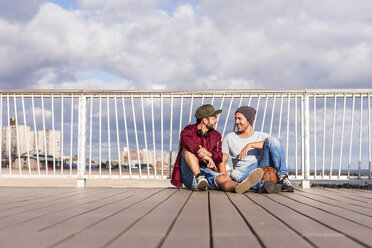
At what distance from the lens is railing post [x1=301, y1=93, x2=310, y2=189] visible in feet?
14.0

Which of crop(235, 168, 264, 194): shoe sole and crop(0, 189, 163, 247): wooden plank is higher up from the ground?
crop(0, 189, 163, 247): wooden plank

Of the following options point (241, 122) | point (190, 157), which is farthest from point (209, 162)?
point (241, 122)

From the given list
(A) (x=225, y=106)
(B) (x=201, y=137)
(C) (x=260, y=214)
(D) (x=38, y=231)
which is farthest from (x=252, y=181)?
(D) (x=38, y=231)

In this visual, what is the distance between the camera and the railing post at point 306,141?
4254 mm

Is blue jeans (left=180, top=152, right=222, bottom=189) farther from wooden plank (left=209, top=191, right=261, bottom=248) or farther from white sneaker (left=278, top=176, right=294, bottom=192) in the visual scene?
wooden plank (left=209, top=191, right=261, bottom=248)

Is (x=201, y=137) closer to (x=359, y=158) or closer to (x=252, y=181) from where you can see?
(x=252, y=181)

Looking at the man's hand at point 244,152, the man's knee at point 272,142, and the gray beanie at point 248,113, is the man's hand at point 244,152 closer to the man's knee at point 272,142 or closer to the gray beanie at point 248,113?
the man's knee at point 272,142

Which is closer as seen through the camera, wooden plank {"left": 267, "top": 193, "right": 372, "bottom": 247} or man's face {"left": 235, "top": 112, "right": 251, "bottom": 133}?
wooden plank {"left": 267, "top": 193, "right": 372, "bottom": 247}

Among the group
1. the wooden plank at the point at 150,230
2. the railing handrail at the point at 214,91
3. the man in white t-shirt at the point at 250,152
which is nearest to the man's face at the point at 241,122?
the man in white t-shirt at the point at 250,152

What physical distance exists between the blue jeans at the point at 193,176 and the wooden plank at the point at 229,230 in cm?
148

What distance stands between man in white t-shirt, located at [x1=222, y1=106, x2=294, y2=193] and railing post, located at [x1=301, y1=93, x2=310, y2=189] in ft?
2.81

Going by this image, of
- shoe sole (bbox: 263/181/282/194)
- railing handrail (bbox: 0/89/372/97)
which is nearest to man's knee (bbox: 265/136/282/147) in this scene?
shoe sole (bbox: 263/181/282/194)

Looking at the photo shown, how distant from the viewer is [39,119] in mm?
4500

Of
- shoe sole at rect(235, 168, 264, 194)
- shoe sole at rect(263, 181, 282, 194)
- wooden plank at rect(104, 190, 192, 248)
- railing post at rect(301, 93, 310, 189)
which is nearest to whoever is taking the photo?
wooden plank at rect(104, 190, 192, 248)
